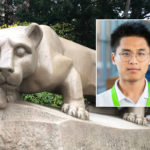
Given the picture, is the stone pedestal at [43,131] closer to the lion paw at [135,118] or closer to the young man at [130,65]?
the lion paw at [135,118]

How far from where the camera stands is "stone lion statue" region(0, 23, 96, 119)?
8.89ft

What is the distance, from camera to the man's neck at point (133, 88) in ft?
12.4

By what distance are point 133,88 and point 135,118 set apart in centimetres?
39

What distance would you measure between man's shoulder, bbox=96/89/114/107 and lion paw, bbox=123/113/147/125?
242mm

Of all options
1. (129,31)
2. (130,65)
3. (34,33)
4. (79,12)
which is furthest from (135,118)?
(79,12)

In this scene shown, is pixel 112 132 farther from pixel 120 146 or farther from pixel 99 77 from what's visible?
pixel 99 77

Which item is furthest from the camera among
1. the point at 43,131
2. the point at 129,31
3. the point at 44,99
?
the point at 44,99

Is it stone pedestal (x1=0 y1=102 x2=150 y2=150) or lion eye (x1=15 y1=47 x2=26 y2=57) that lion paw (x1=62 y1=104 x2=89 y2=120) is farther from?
lion eye (x1=15 y1=47 x2=26 y2=57)

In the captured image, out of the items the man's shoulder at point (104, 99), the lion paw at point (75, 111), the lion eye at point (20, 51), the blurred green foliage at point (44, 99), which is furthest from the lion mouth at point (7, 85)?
the blurred green foliage at point (44, 99)

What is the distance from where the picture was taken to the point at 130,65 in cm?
361

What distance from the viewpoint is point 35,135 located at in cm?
270

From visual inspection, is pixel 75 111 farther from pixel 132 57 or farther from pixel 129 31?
pixel 129 31

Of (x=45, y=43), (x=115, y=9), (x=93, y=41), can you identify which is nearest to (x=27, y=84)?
(x=45, y=43)

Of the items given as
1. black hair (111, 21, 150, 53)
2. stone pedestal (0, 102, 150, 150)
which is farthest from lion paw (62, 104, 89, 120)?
black hair (111, 21, 150, 53)
